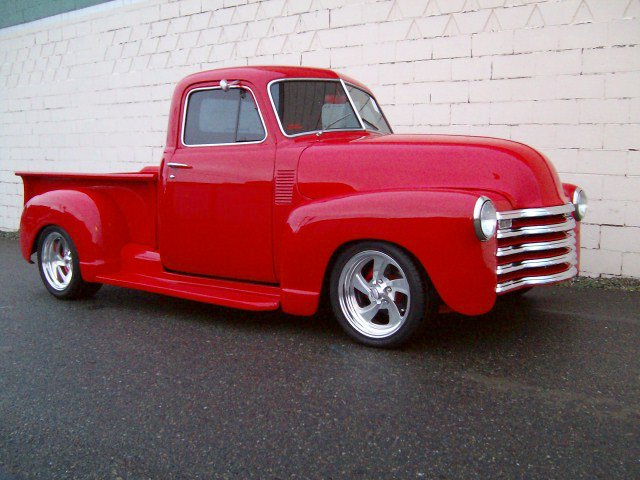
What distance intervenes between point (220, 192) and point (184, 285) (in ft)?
2.46

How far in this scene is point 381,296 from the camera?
3.76 m

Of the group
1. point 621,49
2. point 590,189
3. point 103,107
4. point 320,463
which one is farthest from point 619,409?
point 103,107

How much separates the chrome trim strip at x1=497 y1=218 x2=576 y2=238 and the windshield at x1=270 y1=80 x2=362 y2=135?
1.55 m

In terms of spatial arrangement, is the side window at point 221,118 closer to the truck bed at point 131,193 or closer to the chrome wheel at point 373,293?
the truck bed at point 131,193

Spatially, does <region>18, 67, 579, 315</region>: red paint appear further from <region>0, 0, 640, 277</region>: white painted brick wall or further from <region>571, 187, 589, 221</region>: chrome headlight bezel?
<region>0, 0, 640, 277</region>: white painted brick wall

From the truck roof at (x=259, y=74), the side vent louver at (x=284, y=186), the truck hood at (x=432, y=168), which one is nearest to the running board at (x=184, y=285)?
the side vent louver at (x=284, y=186)

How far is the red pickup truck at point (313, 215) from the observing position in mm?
3535

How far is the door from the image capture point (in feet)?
14.1

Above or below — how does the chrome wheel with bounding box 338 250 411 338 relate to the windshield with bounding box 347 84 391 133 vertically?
below

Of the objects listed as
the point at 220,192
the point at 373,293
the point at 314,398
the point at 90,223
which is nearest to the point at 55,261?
the point at 90,223

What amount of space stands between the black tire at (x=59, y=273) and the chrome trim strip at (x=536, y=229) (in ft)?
11.1

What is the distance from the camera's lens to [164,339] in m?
4.15

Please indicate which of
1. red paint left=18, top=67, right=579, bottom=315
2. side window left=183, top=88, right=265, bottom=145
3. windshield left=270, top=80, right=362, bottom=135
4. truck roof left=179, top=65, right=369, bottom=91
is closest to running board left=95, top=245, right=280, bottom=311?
red paint left=18, top=67, right=579, bottom=315

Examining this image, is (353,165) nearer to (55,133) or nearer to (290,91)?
(290,91)
